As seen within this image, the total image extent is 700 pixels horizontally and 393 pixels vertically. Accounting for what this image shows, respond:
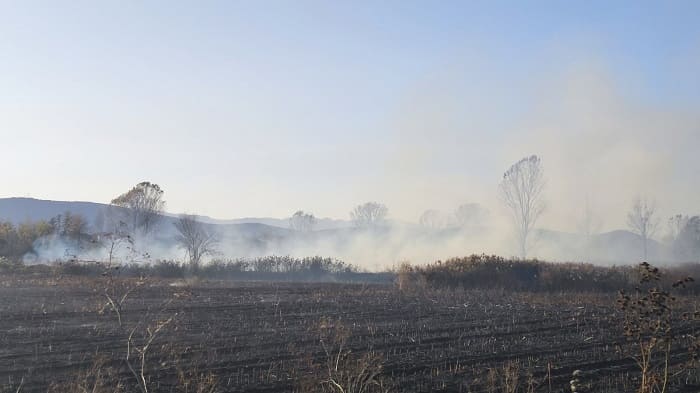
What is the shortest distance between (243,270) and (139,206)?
18.5 metres

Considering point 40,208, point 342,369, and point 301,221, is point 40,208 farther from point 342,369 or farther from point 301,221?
point 342,369

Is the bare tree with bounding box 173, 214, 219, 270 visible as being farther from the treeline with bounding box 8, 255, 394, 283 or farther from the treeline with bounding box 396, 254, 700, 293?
the treeline with bounding box 396, 254, 700, 293

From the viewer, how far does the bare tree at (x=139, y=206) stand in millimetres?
54969

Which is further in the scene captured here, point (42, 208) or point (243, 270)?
point (42, 208)

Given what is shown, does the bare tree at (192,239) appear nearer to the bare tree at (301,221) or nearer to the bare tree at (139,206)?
the bare tree at (139,206)

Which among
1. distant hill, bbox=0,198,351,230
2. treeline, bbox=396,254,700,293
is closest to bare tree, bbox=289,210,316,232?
distant hill, bbox=0,198,351,230

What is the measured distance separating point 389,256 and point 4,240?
40.8 meters

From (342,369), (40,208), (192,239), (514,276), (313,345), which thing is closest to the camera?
(342,369)

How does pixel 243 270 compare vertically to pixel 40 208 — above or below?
below

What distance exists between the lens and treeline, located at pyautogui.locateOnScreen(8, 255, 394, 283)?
3619 cm

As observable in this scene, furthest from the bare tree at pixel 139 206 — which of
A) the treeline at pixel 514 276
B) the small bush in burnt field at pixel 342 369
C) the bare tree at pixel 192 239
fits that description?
the small bush in burnt field at pixel 342 369

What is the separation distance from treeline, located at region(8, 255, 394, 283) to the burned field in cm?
1451

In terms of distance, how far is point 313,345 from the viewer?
12148 millimetres

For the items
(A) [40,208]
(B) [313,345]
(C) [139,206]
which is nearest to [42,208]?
(A) [40,208]
